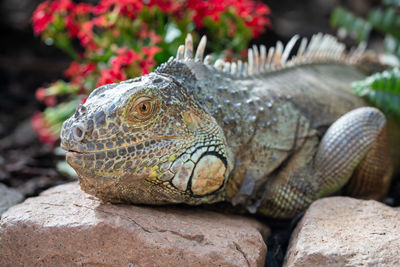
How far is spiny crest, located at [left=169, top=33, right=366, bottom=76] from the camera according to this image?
138 inches

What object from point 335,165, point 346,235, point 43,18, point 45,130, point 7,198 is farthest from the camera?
point 45,130

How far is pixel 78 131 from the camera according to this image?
2.74 m

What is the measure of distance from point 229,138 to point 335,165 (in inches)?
40.5

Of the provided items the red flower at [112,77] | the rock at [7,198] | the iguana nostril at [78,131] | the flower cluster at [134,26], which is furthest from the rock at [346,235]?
the rock at [7,198]

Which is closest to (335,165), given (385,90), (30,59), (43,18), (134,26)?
(385,90)

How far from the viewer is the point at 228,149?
3.21 meters

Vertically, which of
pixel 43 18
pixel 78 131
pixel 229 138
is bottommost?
pixel 229 138

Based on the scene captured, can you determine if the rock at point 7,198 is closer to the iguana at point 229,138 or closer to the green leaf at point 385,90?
the iguana at point 229,138

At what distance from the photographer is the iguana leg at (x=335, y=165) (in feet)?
11.8

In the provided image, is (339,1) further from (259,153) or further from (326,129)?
(259,153)

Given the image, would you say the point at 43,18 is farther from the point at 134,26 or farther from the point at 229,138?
the point at 229,138

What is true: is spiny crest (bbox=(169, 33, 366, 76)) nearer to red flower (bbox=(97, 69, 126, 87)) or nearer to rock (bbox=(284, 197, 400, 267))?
red flower (bbox=(97, 69, 126, 87))

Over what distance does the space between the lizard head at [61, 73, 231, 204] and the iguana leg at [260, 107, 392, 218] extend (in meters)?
0.73

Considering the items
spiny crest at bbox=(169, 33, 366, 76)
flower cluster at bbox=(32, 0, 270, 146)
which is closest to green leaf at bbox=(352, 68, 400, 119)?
spiny crest at bbox=(169, 33, 366, 76)
